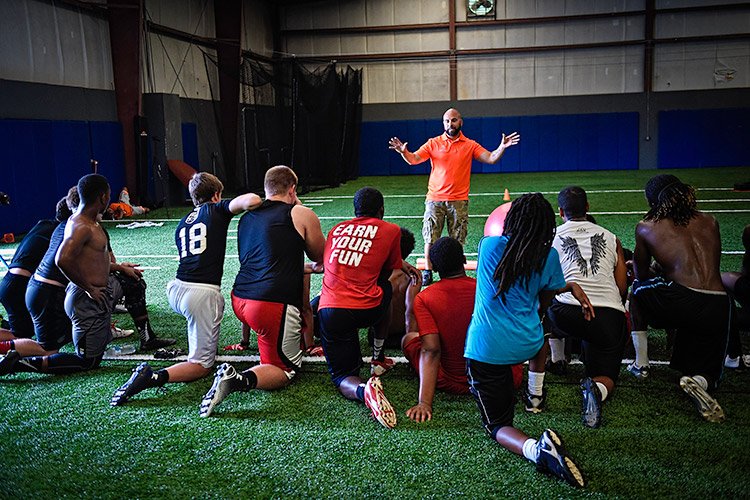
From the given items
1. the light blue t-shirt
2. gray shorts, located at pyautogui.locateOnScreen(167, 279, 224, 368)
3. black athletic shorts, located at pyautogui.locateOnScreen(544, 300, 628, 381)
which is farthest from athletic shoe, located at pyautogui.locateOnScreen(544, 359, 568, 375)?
gray shorts, located at pyautogui.locateOnScreen(167, 279, 224, 368)

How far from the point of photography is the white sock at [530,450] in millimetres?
3707

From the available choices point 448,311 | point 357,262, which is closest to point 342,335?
point 357,262

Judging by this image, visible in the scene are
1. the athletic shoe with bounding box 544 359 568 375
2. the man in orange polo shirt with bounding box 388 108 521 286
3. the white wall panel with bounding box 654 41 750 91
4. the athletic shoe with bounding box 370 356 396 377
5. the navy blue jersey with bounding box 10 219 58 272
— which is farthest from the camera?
the white wall panel with bounding box 654 41 750 91

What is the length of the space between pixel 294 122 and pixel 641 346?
17.0 meters

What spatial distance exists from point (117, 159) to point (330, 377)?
46.0ft

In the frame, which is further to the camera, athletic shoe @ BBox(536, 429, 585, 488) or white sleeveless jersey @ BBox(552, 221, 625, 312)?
white sleeveless jersey @ BBox(552, 221, 625, 312)

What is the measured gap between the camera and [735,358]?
5.30 m

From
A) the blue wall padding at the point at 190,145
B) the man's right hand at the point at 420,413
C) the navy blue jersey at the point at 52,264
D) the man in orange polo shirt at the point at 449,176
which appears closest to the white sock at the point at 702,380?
the man's right hand at the point at 420,413

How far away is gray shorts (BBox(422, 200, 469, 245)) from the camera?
28.7 feet

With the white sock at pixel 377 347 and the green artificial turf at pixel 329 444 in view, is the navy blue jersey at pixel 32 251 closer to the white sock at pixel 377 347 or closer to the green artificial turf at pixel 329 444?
the green artificial turf at pixel 329 444

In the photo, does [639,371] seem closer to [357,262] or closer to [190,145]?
[357,262]

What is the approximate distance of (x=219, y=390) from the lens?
4.55 m

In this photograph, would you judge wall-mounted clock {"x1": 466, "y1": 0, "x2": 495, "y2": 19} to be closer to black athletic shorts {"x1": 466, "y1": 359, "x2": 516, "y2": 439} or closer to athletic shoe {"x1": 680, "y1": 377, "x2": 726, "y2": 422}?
athletic shoe {"x1": 680, "y1": 377, "x2": 726, "y2": 422}

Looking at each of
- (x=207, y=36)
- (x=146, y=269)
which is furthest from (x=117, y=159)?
(x=146, y=269)
